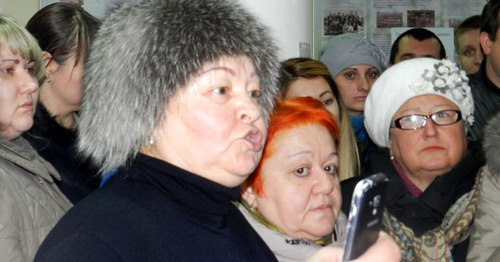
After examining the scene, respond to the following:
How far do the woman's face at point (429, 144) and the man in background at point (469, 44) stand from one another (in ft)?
6.24

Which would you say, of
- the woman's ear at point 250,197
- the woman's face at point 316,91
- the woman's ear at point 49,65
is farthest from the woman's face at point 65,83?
the woman's ear at point 250,197

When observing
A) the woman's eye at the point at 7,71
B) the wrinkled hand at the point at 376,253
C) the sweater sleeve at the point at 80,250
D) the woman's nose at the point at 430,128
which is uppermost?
the woman's eye at the point at 7,71

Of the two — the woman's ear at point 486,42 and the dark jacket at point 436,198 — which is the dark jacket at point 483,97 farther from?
the dark jacket at point 436,198

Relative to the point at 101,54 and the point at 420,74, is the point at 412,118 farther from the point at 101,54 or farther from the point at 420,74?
the point at 101,54

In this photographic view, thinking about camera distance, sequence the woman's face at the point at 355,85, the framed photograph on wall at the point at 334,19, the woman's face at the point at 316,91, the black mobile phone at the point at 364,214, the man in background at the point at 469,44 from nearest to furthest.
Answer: the black mobile phone at the point at 364,214 < the woman's face at the point at 316,91 < the woman's face at the point at 355,85 < the man in background at the point at 469,44 < the framed photograph on wall at the point at 334,19

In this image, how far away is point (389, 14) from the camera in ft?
15.0

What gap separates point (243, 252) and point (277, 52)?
47 cm

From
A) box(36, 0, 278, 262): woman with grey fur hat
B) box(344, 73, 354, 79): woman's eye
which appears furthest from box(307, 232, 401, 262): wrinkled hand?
box(344, 73, 354, 79): woman's eye

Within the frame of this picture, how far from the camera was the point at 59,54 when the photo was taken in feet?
8.36

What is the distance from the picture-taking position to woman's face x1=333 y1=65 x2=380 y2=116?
132 inches

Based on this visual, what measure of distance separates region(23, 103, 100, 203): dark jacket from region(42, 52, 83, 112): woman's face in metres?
0.14

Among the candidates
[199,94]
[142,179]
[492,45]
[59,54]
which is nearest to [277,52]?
[199,94]

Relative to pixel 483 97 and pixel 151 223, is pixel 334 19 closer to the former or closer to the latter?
pixel 483 97

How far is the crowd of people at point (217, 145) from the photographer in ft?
4.04
